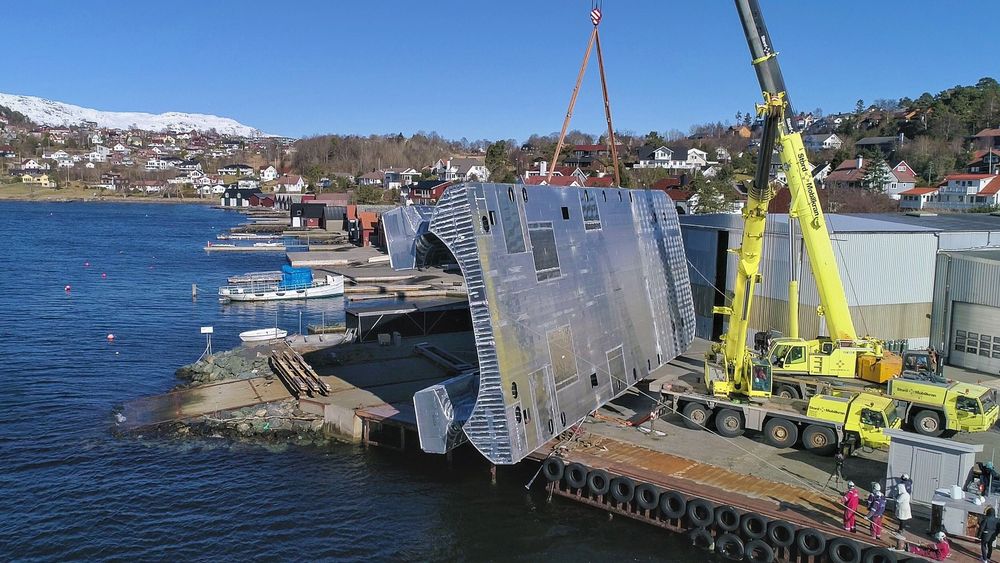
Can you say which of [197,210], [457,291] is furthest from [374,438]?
[197,210]

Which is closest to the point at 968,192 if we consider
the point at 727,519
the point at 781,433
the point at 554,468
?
the point at 781,433

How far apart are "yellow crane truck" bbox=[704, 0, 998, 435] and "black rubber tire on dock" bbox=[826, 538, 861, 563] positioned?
7396mm

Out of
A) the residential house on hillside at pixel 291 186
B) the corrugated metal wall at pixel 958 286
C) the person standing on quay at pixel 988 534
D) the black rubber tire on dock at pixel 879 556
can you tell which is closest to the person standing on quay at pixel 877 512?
the black rubber tire on dock at pixel 879 556

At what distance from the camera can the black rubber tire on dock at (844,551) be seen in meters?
17.6

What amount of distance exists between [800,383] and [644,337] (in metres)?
6.12

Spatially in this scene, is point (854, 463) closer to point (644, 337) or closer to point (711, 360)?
point (711, 360)

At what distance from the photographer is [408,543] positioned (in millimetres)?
20406

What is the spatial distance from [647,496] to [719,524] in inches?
83.8


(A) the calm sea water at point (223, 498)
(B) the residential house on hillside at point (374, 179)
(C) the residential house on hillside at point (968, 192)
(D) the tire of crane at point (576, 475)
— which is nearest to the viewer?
(A) the calm sea water at point (223, 498)

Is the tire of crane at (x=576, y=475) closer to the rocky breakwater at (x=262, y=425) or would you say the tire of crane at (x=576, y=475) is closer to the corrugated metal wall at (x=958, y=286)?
the rocky breakwater at (x=262, y=425)

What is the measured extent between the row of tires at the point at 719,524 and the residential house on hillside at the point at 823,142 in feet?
447

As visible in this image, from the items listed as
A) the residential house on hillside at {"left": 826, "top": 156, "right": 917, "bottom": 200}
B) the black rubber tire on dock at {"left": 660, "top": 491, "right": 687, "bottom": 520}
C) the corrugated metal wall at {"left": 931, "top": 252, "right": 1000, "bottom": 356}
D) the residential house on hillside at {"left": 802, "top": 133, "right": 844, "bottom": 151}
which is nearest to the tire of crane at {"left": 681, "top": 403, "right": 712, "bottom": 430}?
the black rubber tire on dock at {"left": 660, "top": 491, "right": 687, "bottom": 520}

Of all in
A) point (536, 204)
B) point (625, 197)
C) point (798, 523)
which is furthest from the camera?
point (625, 197)

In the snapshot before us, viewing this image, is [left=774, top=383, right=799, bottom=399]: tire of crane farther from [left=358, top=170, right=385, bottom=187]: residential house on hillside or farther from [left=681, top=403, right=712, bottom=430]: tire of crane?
[left=358, top=170, right=385, bottom=187]: residential house on hillside
